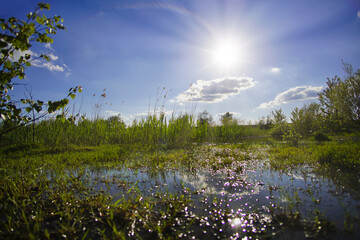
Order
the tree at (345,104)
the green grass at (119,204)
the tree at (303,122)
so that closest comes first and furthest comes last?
the green grass at (119,204)
the tree at (345,104)
the tree at (303,122)

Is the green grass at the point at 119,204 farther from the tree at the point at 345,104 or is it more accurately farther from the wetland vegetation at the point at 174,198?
the tree at the point at 345,104

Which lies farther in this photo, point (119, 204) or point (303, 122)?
point (303, 122)

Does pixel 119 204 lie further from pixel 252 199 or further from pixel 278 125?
pixel 278 125

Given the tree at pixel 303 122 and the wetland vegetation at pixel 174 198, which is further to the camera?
the tree at pixel 303 122

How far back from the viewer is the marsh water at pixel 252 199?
60.7 inches

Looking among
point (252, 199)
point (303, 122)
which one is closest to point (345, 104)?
point (303, 122)

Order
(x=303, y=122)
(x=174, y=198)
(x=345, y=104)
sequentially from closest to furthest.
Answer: (x=174, y=198) → (x=345, y=104) → (x=303, y=122)

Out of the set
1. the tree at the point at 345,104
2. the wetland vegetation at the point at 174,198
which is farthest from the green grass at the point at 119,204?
the tree at the point at 345,104

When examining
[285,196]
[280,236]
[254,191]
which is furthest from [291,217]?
[254,191]

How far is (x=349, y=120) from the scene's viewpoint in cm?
787

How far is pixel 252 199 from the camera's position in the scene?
222cm

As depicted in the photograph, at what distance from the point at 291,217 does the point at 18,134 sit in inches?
377

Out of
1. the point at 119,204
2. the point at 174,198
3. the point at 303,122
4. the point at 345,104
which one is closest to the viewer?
Result: the point at 119,204

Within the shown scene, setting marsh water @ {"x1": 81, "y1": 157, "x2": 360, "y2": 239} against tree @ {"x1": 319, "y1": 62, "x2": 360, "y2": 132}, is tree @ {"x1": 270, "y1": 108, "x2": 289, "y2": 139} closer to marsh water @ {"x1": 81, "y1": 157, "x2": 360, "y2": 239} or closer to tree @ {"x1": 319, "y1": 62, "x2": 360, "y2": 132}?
tree @ {"x1": 319, "y1": 62, "x2": 360, "y2": 132}
